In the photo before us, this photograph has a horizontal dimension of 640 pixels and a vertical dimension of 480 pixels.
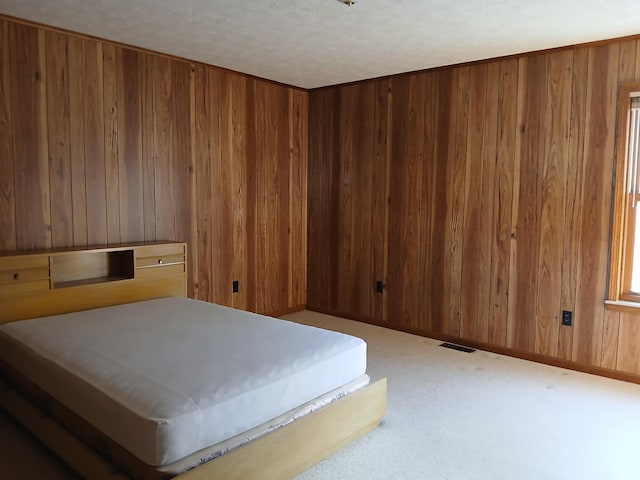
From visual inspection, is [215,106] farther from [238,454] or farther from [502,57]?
[238,454]

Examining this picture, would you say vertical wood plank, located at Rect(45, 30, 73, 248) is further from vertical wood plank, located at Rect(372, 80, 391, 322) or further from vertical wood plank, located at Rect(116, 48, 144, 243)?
vertical wood plank, located at Rect(372, 80, 391, 322)

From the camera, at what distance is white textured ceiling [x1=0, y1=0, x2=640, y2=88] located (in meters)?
2.70

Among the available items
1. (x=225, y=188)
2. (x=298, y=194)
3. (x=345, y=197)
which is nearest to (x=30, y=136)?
(x=225, y=188)

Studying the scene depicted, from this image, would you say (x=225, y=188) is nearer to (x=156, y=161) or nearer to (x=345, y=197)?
(x=156, y=161)

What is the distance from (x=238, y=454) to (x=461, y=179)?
292cm

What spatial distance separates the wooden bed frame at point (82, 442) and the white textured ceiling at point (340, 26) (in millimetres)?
1434

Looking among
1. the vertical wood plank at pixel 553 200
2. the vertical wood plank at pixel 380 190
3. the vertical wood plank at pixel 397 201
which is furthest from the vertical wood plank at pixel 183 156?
the vertical wood plank at pixel 553 200

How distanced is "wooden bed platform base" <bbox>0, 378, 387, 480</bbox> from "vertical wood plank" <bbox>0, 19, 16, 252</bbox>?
1.00 metres

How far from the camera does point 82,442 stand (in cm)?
198

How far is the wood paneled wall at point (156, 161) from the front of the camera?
3.12 metres

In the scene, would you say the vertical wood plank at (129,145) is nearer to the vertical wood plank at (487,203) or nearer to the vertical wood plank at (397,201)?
the vertical wood plank at (397,201)

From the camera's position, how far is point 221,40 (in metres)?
3.34

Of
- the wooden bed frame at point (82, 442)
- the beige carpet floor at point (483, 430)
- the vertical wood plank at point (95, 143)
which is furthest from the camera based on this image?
the vertical wood plank at point (95, 143)

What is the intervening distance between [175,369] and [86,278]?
172cm
